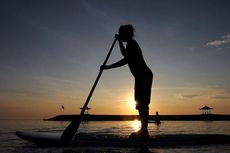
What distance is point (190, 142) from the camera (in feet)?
20.4

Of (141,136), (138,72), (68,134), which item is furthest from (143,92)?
(68,134)

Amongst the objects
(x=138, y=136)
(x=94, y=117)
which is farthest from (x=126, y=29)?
(x=94, y=117)

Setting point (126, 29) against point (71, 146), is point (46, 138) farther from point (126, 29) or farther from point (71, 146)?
point (126, 29)

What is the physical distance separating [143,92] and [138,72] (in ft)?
1.55

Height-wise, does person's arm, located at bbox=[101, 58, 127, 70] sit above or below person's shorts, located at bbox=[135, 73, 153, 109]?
above

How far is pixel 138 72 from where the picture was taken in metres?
6.43

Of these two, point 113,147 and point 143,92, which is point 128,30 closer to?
point 143,92

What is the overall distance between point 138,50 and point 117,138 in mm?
2057

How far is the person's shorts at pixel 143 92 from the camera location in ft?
20.6

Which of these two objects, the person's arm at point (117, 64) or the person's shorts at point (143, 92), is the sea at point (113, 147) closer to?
the person's shorts at point (143, 92)

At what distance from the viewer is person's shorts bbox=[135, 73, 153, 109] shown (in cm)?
629

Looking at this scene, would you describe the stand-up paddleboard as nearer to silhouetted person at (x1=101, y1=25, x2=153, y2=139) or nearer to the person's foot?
the person's foot

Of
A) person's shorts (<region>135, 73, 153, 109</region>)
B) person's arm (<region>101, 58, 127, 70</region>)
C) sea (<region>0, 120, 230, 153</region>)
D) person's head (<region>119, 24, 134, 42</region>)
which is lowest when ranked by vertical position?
sea (<region>0, 120, 230, 153</region>)

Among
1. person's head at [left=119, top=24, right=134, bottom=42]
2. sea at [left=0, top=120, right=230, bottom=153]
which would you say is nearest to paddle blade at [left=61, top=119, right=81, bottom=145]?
sea at [left=0, top=120, right=230, bottom=153]
